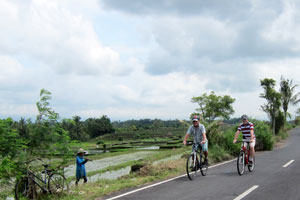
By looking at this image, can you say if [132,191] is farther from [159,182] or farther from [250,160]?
[250,160]

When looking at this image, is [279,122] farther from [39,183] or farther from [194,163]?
[39,183]

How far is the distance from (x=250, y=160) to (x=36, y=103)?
774 centimetres

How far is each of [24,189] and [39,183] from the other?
0.44m

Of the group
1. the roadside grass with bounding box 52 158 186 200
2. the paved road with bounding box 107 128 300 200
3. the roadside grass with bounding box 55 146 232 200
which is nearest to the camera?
the paved road with bounding box 107 128 300 200

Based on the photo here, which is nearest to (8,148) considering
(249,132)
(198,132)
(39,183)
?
(39,183)

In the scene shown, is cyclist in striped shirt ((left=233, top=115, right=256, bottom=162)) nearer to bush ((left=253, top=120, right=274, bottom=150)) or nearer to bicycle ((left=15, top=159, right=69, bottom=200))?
bicycle ((left=15, top=159, right=69, bottom=200))

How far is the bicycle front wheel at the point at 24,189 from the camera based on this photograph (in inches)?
290

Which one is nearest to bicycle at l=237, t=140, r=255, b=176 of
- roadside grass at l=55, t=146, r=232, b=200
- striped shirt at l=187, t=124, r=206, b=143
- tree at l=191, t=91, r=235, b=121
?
striped shirt at l=187, t=124, r=206, b=143

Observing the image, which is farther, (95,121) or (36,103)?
(95,121)

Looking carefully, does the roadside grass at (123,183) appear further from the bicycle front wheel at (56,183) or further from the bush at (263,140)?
the bush at (263,140)

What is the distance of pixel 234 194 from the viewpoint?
750cm

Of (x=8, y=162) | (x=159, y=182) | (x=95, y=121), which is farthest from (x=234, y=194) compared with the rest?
(x=95, y=121)

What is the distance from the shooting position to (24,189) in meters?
7.46

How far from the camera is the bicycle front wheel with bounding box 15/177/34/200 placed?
738cm
